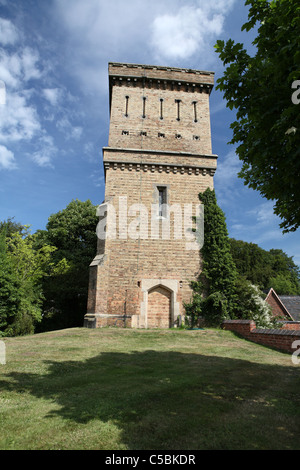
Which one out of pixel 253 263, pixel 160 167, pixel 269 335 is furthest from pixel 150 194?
pixel 253 263

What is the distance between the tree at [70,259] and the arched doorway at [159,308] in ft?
27.6

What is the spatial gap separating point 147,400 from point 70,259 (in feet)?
75.5

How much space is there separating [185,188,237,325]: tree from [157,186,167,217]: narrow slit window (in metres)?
2.42

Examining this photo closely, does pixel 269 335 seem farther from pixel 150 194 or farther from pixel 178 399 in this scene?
pixel 150 194

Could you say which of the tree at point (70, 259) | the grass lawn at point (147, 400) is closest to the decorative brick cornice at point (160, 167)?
the tree at point (70, 259)

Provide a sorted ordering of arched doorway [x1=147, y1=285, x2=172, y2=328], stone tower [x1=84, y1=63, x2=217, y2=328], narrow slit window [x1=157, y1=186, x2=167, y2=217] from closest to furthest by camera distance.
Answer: stone tower [x1=84, y1=63, x2=217, y2=328]
arched doorway [x1=147, y1=285, x2=172, y2=328]
narrow slit window [x1=157, y1=186, x2=167, y2=217]

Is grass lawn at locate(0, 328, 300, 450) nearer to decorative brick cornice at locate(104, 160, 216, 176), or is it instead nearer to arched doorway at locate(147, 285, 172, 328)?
arched doorway at locate(147, 285, 172, 328)

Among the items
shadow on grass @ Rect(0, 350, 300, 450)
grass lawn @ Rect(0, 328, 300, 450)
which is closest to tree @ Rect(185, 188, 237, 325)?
grass lawn @ Rect(0, 328, 300, 450)

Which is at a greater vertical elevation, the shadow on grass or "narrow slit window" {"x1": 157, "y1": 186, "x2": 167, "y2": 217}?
"narrow slit window" {"x1": 157, "y1": 186, "x2": 167, "y2": 217}

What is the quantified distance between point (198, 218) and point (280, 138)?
12.1 meters

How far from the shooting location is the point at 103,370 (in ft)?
21.0

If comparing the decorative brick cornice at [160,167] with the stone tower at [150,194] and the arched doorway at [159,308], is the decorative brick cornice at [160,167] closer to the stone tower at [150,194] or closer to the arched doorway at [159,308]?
the stone tower at [150,194]

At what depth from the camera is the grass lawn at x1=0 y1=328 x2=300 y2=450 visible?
314cm

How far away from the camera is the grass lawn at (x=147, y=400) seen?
10.3 ft
